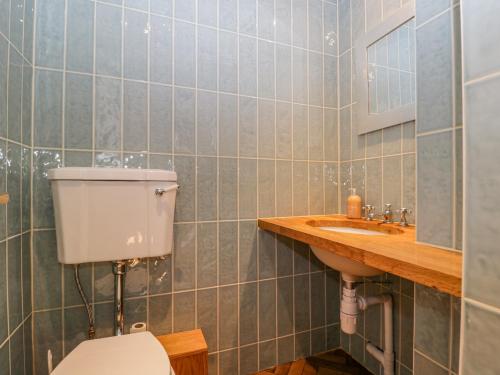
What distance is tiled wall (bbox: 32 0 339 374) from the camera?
3.58ft

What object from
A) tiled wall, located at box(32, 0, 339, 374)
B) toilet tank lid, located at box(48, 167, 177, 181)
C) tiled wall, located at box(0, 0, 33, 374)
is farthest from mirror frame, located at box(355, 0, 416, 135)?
tiled wall, located at box(0, 0, 33, 374)

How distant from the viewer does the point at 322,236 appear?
2.92 feet

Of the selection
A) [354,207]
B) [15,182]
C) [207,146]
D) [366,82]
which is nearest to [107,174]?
[15,182]

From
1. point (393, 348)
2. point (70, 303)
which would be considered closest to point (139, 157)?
point (70, 303)

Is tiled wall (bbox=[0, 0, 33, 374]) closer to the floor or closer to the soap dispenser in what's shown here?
the floor

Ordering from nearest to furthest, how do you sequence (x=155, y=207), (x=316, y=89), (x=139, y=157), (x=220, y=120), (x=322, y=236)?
(x=322, y=236) < (x=155, y=207) < (x=139, y=157) < (x=220, y=120) < (x=316, y=89)

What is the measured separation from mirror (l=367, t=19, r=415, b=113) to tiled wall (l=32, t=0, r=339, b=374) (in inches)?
10.7

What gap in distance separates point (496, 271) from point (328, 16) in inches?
65.7

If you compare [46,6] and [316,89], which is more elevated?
[46,6]

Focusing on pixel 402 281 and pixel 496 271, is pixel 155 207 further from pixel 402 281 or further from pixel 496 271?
pixel 402 281

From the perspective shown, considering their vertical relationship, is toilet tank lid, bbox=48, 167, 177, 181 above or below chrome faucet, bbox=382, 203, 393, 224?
above

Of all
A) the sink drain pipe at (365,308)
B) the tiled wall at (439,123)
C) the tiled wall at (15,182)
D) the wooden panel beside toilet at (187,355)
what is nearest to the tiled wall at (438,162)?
the tiled wall at (439,123)

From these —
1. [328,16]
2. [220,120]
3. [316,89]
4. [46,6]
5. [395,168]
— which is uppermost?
[328,16]

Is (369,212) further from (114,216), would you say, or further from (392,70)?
(114,216)
